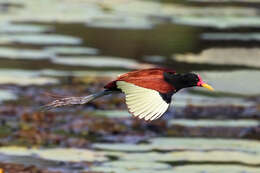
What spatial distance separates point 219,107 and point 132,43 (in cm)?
363

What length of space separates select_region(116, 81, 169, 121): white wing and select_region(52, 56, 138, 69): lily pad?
6.76 metres

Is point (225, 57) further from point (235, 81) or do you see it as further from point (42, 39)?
point (42, 39)

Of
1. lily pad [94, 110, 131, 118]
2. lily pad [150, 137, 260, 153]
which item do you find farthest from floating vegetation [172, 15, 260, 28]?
lily pad [150, 137, 260, 153]

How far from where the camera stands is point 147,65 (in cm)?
1141

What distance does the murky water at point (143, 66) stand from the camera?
25.3 ft

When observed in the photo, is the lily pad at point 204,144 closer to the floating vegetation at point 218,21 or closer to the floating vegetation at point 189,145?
the floating vegetation at point 189,145

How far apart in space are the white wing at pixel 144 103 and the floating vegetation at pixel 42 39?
8364 mm

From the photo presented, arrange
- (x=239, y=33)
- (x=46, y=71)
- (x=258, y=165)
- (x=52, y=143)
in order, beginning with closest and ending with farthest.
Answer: (x=258, y=165) → (x=52, y=143) → (x=46, y=71) → (x=239, y=33)

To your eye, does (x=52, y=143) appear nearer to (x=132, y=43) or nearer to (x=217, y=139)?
(x=217, y=139)

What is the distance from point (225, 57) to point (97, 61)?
1.93m

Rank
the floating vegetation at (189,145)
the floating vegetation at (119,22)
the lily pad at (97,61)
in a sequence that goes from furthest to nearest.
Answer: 1. the floating vegetation at (119,22)
2. the lily pad at (97,61)
3. the floating vegetation at (189,145)

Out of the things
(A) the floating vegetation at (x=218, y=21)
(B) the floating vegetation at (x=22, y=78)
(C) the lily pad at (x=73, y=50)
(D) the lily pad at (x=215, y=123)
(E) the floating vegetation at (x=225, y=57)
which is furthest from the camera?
(A) the floating vegetation at (x=218, y=21)

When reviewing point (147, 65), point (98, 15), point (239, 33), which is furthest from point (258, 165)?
point (98, 15)

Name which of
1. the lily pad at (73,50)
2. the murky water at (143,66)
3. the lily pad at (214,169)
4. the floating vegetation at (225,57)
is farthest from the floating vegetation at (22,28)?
the lily pad at (214,169)
